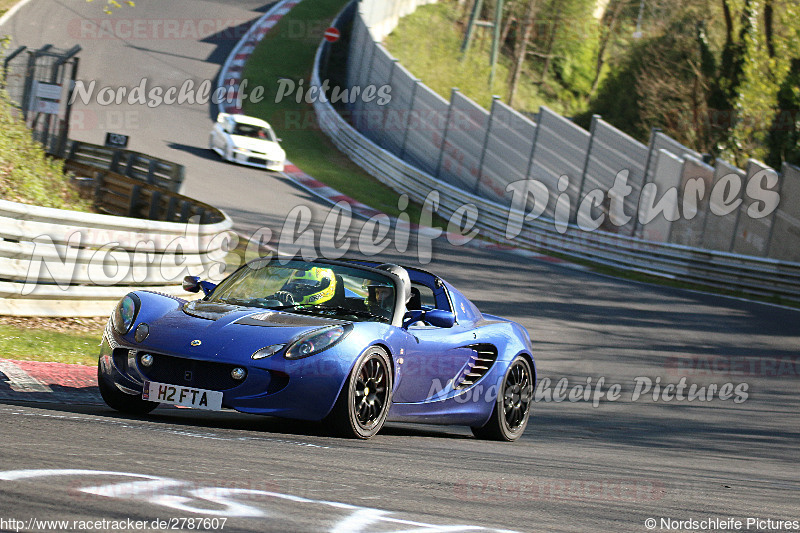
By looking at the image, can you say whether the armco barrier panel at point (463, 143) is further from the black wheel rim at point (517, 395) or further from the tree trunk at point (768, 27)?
the black wheel rim at point (517, 395)

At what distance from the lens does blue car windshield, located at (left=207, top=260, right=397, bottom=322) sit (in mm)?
7184

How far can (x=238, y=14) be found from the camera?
47125mm

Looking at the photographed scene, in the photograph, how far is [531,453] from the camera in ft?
24.7

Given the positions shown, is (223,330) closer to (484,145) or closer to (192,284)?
(192,284)

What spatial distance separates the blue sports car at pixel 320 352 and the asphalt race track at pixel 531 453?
0.75 feet

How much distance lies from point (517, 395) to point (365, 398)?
87.4 inches

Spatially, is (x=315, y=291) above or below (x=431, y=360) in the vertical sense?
above

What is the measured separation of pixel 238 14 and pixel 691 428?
40.4 meters

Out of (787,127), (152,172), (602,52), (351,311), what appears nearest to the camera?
(351,311)

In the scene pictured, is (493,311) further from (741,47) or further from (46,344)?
(741,47)

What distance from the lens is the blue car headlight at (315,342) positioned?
247 inches

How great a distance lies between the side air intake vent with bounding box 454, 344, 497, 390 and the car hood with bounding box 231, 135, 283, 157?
2057 cm

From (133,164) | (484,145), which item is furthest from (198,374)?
(484,145)

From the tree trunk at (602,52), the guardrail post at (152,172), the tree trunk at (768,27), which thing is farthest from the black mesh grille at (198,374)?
the tree trunk at (602,52)
